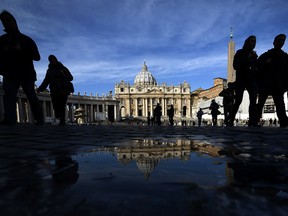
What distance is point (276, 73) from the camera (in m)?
6.76

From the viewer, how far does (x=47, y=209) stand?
0.80 metres

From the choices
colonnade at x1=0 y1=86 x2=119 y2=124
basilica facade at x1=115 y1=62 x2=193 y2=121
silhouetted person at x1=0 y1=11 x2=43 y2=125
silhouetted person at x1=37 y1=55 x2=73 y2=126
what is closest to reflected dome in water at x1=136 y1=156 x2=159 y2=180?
silhouetted person at x1=0 y1=11 x2=43 y2=125

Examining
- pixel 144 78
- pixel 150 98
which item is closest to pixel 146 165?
pixel 150 98

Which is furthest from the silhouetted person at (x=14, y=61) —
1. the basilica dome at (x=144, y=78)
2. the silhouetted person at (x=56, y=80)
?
the basilica dome at (x=144, y=78)

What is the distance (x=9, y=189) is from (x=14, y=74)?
5974mm

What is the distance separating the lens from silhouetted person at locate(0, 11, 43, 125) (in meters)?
5.89

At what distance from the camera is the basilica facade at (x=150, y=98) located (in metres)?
94.1

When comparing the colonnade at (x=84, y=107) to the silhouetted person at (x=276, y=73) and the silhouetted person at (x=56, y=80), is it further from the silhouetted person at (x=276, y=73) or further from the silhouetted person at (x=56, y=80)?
the silhouetted person at (x=276, y=73)

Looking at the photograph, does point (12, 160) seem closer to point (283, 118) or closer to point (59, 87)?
point (59, 87)

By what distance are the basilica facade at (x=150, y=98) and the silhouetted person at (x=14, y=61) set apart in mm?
84403

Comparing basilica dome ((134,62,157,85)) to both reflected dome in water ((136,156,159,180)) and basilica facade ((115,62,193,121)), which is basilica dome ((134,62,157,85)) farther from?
reflected dome in water ((136,156,159,180))

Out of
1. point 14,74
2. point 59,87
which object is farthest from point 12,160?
point 59,87

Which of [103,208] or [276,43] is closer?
[103,208]

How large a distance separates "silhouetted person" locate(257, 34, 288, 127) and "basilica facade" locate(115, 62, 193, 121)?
83.7m
